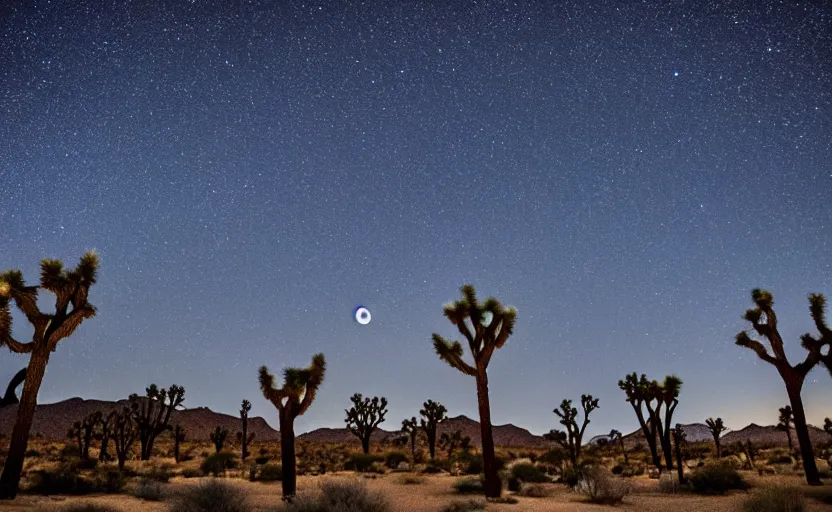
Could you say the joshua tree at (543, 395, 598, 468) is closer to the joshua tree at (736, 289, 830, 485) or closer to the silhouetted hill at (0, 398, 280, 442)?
the joshua tree at (736, 289, 830, 485)

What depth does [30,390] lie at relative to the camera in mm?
15336

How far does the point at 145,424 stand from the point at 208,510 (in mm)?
26554

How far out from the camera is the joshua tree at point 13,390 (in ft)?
51.9

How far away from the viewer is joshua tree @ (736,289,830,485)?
18531 mm

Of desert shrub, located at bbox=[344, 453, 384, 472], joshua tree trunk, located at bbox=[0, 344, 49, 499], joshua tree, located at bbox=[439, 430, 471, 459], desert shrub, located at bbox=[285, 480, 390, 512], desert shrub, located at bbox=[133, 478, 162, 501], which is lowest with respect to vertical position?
joshua tree, located at bbox=[439, 430, 471, 459]

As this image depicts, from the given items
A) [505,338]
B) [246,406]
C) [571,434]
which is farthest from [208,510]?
[246,406]

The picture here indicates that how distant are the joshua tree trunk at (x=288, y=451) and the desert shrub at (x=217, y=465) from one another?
1301 centimetres

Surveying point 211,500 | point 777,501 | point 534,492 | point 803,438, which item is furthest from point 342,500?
point 803,438

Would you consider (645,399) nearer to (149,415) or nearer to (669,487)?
(669,487)

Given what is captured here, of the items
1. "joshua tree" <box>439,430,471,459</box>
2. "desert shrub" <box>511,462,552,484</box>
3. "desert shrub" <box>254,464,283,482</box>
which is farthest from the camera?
"joshua tree" <box>439,430,471,459</box>

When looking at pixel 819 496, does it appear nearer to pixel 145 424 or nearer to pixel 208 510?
pixel 208 510

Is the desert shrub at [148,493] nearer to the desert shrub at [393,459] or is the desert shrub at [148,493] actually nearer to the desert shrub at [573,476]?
Result: the desert shrub at [573,476]

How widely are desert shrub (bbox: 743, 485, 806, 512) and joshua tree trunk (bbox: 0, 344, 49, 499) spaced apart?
18.4 m

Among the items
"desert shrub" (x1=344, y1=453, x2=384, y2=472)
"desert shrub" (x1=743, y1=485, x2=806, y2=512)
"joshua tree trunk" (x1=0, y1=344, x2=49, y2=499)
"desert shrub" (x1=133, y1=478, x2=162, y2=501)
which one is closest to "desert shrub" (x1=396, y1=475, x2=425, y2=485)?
"desert shrub" (x1=344, y1=453, x2=384, y2=472)
